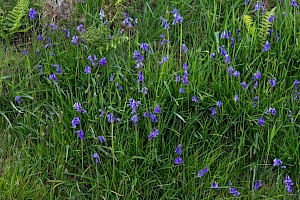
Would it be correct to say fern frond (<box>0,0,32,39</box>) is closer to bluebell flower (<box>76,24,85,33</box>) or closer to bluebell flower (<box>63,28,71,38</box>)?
bluebell flower (<box>63,28,71,38</box>)

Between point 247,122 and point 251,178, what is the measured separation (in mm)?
422

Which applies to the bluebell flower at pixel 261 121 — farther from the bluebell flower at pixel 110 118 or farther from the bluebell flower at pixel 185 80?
the bluebell flower at pixel 110 118

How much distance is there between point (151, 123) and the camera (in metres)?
3.78

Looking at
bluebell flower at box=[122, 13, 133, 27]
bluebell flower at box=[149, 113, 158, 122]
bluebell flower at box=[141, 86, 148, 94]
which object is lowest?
bluebell flower at box=[149, 113, 158, 122]

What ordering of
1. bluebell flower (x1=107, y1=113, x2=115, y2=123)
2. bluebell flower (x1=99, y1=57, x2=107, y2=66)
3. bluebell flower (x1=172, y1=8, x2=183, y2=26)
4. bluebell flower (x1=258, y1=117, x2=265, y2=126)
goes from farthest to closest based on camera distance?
bluebell flower (x1=172, y1=8, x2=183, y2=26) < bluebell flower (x1=99, y1=57, x2=107, y2=66) < bluebell flower (x1=258, y1=117, x2=265, y2=126) < bluebell flower (x1=107, y1=113, x2=115, y2=123)

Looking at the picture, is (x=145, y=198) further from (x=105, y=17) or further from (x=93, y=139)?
(x=105, y=17)

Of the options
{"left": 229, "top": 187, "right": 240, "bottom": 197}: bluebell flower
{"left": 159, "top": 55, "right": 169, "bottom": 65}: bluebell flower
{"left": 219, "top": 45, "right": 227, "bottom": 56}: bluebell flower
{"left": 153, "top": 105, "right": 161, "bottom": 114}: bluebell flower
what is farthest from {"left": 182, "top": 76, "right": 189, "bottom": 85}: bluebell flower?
{"left": 229, "top": 187, "right": 240, "bottom": 197}: bluebell flower

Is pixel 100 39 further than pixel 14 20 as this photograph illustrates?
No

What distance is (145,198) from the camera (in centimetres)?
359

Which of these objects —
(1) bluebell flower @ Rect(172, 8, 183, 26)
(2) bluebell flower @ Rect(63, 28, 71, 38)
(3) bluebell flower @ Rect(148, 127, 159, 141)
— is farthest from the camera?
(2) bluebell flower @ Rect(63, 28, 71, 38)

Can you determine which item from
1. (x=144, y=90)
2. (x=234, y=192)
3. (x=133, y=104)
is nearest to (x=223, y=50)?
(x=144, y=90)

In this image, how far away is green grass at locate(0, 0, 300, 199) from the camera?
359 cm

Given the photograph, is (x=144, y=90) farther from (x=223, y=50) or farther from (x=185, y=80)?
(x=223, y=50)

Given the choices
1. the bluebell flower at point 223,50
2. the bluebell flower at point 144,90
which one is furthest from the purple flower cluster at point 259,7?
the bluebell flower at point 144,90
